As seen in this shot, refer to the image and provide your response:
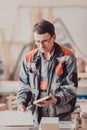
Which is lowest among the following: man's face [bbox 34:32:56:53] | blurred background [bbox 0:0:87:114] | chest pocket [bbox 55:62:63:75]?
blurred background [bbox 0:0:87:114]

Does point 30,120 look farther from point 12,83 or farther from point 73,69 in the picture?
point 12,83

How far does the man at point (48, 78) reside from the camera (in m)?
1.72

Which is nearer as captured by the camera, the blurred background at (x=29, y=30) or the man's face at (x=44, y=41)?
the man's face at (x=44, y=41)

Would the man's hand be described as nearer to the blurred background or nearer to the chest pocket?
the chest pocket

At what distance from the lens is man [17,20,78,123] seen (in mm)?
1725

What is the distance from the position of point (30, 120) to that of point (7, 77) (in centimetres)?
258

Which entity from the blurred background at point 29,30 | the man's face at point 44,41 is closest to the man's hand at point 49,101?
the man's face at point 44,41

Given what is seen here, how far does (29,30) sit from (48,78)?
7.46 feet

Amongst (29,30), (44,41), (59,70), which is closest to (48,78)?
(59,70)

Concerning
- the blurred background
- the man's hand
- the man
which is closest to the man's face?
the man

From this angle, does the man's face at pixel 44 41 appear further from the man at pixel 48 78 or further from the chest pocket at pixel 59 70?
the chest pocket at pixel 59 70

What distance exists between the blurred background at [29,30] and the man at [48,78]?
201 cm

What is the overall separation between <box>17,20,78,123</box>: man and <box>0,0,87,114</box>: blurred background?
2010 millimetres

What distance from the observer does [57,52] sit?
1.80 meters
